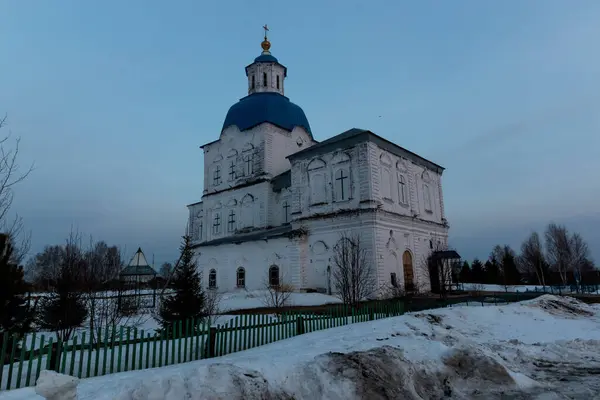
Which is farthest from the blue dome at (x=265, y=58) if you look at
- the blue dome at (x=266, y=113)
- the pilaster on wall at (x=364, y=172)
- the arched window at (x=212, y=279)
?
the arched window at (x=212, y=279)

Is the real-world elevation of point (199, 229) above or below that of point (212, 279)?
above

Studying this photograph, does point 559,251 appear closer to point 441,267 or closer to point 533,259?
point 533,259

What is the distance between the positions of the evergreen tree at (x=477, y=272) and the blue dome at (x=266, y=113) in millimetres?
29286

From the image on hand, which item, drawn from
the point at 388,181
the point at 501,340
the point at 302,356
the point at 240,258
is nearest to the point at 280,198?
the point at 240,258

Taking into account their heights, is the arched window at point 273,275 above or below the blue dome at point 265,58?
below

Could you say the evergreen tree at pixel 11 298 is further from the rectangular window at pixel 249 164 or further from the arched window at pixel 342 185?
the rectangular window at pixel 249 164

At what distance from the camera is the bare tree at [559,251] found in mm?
45838

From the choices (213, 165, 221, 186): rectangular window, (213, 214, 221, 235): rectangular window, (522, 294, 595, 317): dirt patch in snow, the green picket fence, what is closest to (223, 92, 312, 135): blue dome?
(213, 165, 221, 186): rectangular window

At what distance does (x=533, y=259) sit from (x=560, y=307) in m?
37.0

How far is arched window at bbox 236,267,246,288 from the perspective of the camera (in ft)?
101

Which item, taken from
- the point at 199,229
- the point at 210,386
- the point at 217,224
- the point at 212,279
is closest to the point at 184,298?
the point at 210,386

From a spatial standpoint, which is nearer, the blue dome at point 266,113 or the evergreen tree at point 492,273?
the blue dome at point 266,113

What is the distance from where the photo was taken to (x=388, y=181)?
27.1 meters

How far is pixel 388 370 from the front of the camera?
23.9ft
